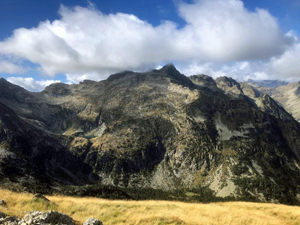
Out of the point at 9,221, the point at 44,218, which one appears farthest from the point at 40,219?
the point at 9,221

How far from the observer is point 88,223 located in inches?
534

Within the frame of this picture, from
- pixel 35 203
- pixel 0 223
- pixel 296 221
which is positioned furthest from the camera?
pixel 296 221

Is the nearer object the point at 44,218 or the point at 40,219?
the point at 40,219

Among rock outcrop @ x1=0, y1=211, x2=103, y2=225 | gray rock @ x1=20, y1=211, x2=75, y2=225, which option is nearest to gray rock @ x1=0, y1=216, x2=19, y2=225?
rock outcrop @ x1=0, y1=211, x2=103, y2=225

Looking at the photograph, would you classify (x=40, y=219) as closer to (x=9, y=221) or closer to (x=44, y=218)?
(x=44, y=218)

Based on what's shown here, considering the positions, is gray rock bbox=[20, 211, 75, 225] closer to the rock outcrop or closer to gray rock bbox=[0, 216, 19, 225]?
the rock outcrop

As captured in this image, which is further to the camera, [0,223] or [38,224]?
[0,223]

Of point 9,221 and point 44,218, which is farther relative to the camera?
point 44,218

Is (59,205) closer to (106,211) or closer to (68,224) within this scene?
(106,211)

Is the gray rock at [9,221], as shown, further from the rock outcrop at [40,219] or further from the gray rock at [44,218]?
the gray rock at [44,218]

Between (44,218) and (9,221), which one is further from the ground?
(44,218)

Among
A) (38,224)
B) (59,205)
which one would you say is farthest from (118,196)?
(38,224)

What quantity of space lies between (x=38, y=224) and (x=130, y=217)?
10777mm

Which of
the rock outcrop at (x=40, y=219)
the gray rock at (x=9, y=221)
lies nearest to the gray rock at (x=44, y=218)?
the rock outcrop at (x=40, y=219)
